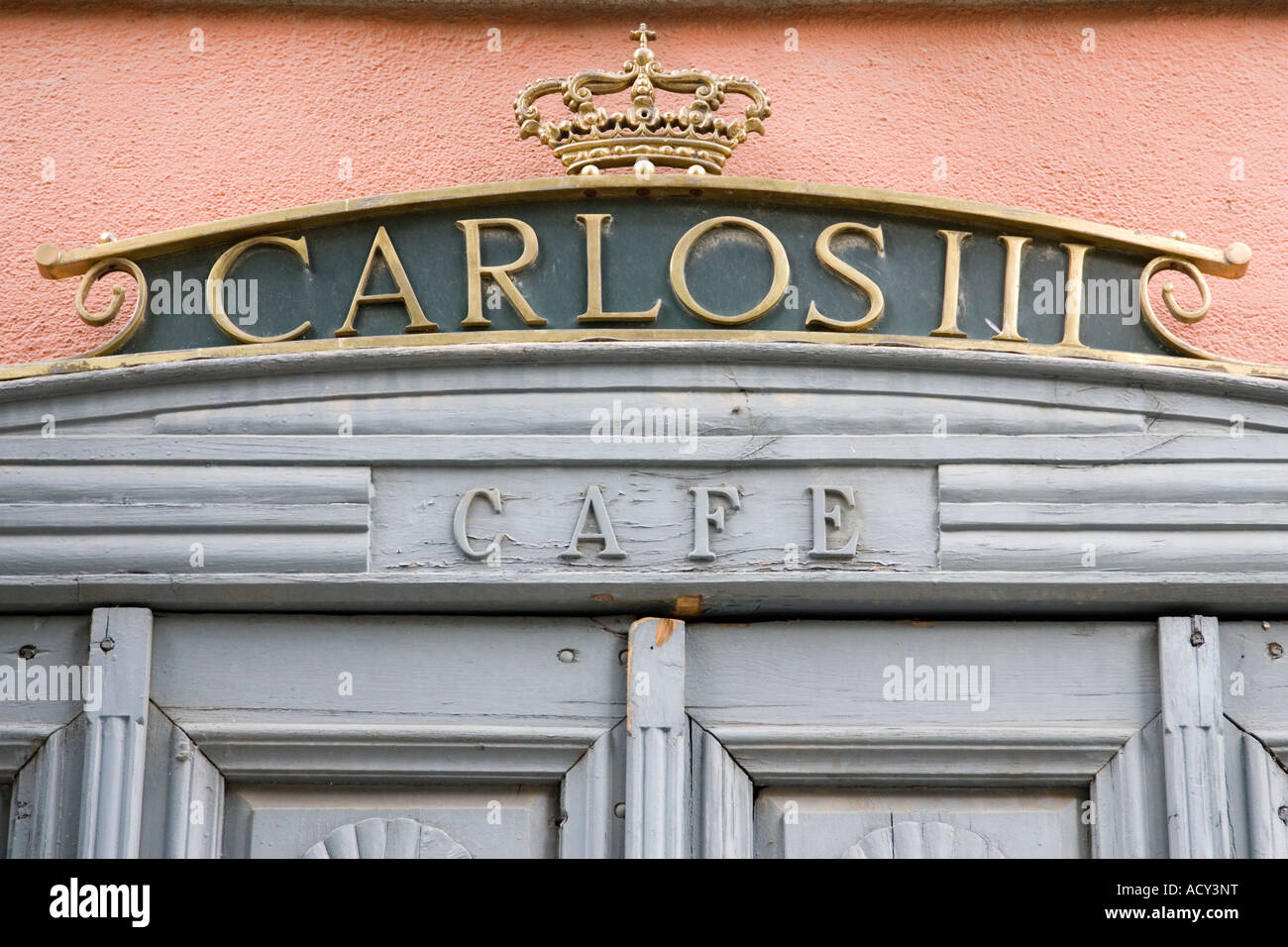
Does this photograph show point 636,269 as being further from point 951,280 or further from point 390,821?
point 390,821

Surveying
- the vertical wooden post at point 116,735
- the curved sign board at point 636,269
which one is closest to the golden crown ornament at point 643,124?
the curved sign board at point 636,269

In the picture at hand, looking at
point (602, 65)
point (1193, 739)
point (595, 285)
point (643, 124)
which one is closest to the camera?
point (1193, 739)

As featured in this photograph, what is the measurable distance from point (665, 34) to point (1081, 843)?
1.81 metres

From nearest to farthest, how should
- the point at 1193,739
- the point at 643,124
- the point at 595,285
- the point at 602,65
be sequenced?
the point at 1193,739 → the point at 595,285 → the point at 643,124 → the point at 602,65

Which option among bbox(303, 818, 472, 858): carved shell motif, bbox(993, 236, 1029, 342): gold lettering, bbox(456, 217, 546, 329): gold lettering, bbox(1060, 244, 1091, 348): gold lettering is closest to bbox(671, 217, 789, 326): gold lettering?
bbox(456, 217, 546, 329): gold lettering

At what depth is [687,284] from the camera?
3135mm

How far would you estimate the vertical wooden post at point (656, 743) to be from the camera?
2934 millimetres

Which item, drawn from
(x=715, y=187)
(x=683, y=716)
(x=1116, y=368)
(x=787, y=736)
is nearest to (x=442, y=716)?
(x=683, y=716)

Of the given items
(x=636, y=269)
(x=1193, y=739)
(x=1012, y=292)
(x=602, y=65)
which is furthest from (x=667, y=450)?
(x=1193, y=739)

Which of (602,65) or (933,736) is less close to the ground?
(602,65)

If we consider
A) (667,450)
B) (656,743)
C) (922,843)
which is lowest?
(922,843)

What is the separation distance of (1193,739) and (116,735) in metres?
1.89

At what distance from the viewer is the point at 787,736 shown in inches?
118

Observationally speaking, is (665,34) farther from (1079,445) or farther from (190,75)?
(1079,445)
